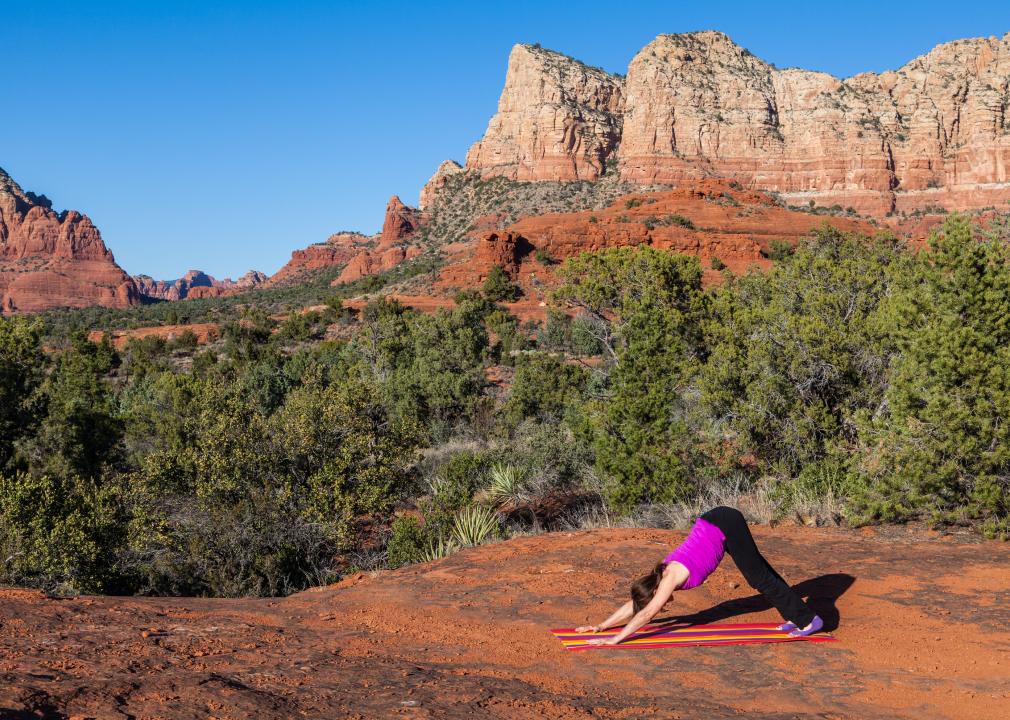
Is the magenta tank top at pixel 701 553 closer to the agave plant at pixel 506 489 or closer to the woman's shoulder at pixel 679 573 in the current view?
the woman's shoulder at pixel 679 573

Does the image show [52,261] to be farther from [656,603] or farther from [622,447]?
[656,603]

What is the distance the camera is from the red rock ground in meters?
3.86

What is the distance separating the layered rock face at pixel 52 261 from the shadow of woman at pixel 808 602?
131 metres

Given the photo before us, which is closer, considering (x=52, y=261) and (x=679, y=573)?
(x=679, y=573)

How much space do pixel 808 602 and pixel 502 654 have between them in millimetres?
2823

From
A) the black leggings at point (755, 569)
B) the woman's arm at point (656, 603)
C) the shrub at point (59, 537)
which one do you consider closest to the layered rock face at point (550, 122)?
the shrub at point (59, 537)

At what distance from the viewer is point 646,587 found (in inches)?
202

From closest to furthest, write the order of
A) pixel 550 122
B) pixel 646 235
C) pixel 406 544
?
pixel 406 544 < pixel 646 235 < pixel 550 122

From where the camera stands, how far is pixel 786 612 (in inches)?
211

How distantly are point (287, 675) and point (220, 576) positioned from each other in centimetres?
731

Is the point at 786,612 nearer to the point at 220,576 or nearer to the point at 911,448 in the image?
the point at 911,448

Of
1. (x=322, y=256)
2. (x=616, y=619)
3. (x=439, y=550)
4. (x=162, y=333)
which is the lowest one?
(x=439, y=550)

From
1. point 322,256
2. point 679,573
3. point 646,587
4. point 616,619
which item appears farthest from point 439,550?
point 322,256

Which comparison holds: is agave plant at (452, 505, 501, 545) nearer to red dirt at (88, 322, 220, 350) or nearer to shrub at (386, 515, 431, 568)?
shrub at (386, 515, 431, 568)
